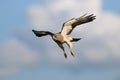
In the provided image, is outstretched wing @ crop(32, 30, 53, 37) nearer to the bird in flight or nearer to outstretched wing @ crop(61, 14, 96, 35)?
the bird in flight

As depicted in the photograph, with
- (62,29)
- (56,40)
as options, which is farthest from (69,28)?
(56,40)

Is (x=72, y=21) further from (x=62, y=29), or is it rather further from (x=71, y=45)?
(x=71, y=45)

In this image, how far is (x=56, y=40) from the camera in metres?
19.7

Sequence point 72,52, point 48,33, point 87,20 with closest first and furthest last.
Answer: point 72,52 < point 48,33 < point 87,20

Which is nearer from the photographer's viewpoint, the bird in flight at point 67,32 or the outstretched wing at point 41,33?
the bird in flight at point 67,32

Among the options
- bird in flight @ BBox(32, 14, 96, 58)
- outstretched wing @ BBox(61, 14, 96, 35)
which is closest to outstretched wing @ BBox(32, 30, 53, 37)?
bird in flight @ BBox(32, 14, 96, 58)

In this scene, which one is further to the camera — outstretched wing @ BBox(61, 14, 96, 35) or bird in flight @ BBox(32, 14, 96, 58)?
outstretched wing @ BBox(61, 14, 96, 35)

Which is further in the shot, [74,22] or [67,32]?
[74,22]

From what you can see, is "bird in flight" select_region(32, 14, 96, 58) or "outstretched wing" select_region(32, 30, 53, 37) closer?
"bird in flight" select_region(32, 14, 96, 58)

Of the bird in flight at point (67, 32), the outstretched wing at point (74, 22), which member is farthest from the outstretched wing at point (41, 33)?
the outstretched wing at point (74, 22)

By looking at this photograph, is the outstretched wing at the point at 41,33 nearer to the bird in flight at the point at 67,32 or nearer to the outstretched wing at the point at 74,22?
the bird in flight at the point at 67,32

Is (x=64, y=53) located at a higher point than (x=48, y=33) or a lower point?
lower

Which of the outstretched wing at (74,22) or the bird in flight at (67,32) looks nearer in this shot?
the bird in flight at (67,32)

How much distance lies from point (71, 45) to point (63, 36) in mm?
1010
